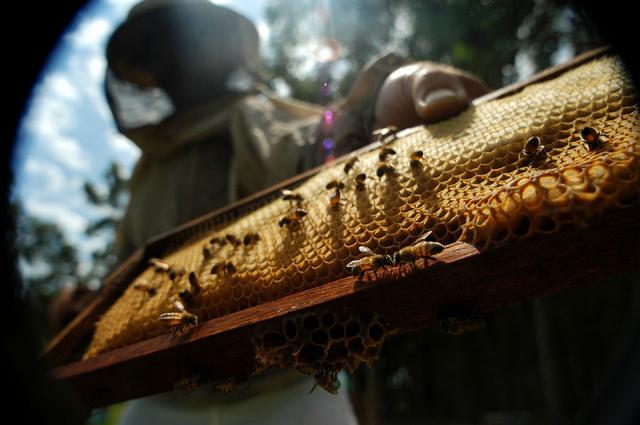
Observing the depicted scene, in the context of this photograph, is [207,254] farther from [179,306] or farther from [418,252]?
[418,252]

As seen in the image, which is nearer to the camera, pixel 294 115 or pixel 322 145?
pixel 322 145

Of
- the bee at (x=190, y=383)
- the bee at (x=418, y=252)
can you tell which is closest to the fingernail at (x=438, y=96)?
the bee at (x=418, y=252)

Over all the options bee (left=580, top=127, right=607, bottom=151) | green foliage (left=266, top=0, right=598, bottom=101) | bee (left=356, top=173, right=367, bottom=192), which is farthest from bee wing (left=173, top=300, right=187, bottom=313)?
green foliage (left=266, top=0, right=598, bottom=101)

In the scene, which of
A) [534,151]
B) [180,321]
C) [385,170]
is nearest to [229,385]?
[180,321]

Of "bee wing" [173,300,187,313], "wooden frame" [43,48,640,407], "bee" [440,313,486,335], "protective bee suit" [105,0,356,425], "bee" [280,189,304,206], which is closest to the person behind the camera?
"wooden frame" [43,48,640,407]

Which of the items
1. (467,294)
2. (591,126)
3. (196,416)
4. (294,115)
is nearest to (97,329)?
(196,416)

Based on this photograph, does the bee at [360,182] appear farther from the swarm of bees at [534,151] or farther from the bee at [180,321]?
the bee at [180,321]

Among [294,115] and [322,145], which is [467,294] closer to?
[322,145]

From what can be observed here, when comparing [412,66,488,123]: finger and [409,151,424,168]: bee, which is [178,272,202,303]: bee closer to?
[409,151,424,168]: bee
